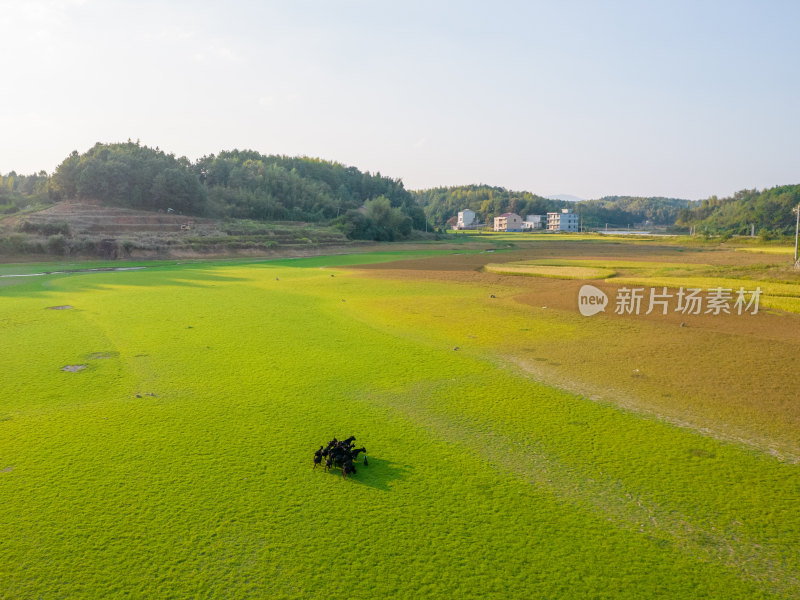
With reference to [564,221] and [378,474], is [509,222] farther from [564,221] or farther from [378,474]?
[378,474]

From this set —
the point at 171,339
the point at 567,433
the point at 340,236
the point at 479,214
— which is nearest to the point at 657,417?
the point at 567,433

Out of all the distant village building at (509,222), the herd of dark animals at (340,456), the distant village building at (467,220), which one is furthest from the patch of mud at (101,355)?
the distant village building at (467,220)

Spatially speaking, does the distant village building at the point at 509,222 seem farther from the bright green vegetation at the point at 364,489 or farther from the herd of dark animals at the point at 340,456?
the herd of dark animals at the point at 340,456

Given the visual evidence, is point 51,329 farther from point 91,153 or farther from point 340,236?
point 91,153

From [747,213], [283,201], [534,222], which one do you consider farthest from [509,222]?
[283,201]

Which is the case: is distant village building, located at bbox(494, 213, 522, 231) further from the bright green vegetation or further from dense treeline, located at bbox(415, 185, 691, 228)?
the bright green vegetation

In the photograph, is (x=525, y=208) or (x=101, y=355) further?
(x=525, y=208)
